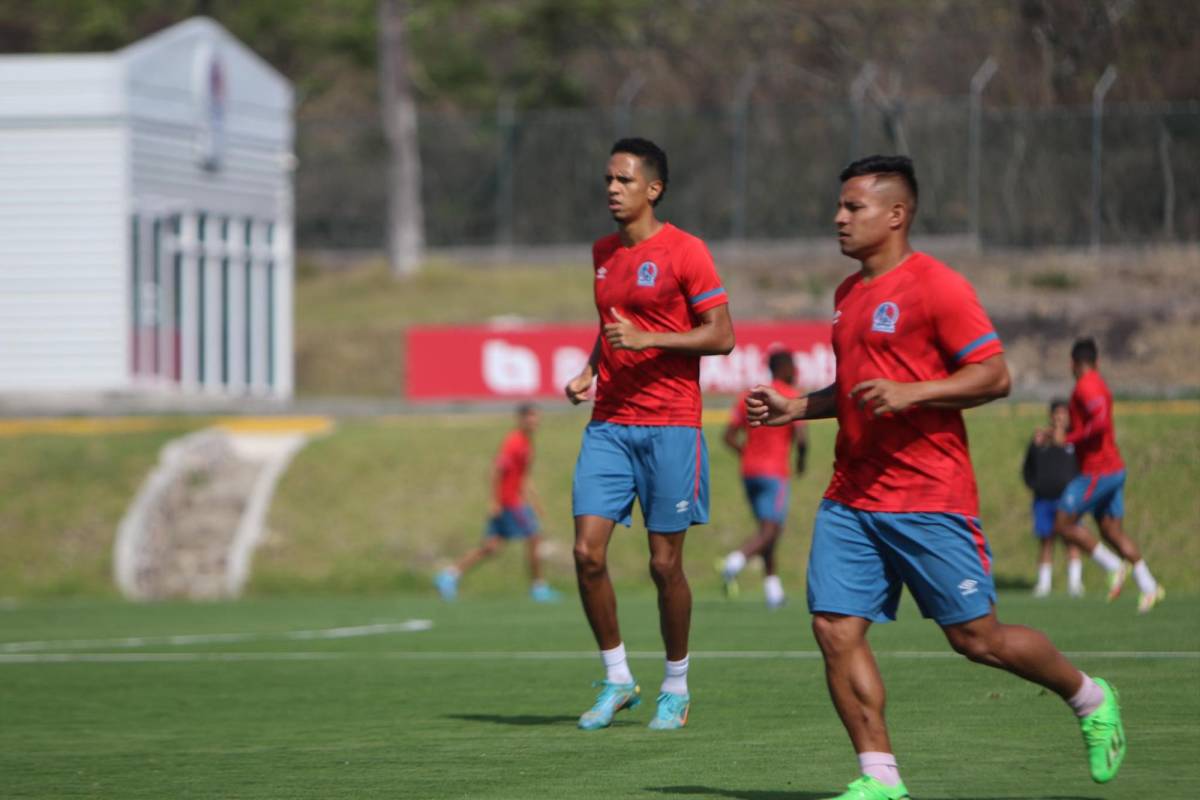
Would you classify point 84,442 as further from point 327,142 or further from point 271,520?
point 327,142

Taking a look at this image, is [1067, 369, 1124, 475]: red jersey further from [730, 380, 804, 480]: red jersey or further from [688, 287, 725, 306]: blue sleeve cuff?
[688, 287, 725, 306]: blue sleeve cuff

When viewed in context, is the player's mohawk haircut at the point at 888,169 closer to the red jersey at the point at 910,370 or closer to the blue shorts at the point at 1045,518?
the red jersey at the point at 910,370

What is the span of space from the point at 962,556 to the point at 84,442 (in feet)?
71.0

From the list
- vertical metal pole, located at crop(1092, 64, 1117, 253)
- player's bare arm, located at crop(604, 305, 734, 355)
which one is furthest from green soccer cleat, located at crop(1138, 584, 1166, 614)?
vertical metal pole, located at crop(1092, 64, 1117, 253)

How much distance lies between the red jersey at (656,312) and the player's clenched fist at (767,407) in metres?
2.14

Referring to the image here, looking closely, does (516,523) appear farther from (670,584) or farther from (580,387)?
(670,584)

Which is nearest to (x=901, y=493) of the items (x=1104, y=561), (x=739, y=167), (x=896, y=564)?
(x=896, y=564)

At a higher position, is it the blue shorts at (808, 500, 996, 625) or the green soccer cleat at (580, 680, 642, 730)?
the blue shorts at (808, 500, 996, 625)

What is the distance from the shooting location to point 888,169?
22.5 feet

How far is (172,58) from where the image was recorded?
3556 cm

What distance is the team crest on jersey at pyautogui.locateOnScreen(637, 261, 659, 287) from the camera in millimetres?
9266

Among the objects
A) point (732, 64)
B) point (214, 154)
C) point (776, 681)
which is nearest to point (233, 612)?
point (776, 681)

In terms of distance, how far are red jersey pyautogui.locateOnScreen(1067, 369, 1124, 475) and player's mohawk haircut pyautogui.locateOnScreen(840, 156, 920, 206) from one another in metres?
10.0

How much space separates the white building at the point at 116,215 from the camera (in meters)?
34.1
